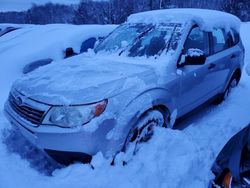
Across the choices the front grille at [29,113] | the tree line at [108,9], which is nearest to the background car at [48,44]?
the front grille at [29,113]

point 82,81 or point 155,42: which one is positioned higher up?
point 155,42

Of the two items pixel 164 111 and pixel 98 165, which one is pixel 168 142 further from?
pixel 98 165

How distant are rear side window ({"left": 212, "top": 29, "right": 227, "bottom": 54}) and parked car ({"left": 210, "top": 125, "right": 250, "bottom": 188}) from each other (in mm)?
2249

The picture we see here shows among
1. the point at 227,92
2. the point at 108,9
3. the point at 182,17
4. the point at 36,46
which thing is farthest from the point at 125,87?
the point at 108,9

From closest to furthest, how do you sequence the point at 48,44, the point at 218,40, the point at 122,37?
the point at 122,37 → the point at 218,40 → the point at 48,44

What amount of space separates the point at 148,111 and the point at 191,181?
84 cm

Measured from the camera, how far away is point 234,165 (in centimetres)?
194

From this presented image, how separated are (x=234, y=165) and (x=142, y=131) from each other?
3.58ft

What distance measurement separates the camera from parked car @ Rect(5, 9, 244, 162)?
7.86 feet

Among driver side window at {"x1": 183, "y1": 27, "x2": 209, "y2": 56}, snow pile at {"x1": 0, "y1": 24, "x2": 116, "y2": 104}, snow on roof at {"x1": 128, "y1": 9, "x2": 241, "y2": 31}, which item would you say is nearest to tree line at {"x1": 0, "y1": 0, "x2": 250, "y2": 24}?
snow pile at {"x1": 0, "y1": 24, "x2": 116, "y2": 104}

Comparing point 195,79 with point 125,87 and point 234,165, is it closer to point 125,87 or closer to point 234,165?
point 125,87

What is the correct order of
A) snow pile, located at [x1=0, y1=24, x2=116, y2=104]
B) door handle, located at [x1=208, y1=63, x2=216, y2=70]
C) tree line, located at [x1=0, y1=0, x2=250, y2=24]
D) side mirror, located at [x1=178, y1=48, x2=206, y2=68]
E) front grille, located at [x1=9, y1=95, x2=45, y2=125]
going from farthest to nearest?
tree line, located at [x1=0, y1=0, x2=250, y2=24], snow pile, located at [x1=0, y1=24, x2=116, y2=104], door handle, located at [x1=208, y1=63, x2=216, y2=70], side mirror, located at [x1=178, y1=48, x2=206, y2=68], front grille, located at [x1=9, y1=95, x2=45, y2=125]

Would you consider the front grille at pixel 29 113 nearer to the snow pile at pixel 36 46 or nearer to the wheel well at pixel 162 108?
the wheel well at pixel 162 108

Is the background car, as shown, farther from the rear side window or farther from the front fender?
the front fender
